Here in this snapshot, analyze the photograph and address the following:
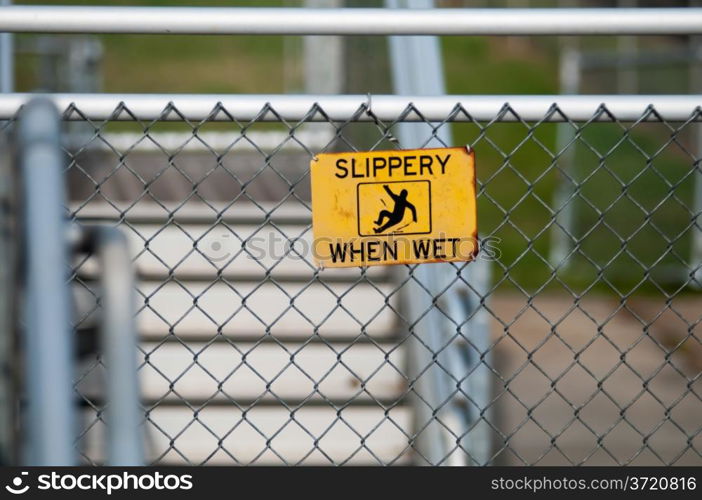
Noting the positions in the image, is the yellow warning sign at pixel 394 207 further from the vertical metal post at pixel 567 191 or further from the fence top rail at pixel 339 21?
the vertical metal post at pixel 567 191

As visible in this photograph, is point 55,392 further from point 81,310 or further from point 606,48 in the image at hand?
point 606,48

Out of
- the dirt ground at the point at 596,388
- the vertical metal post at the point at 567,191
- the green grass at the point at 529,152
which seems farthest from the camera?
the vertical metal post at the point at 567,191

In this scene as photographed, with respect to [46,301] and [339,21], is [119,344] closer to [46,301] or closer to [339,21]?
[46,301]

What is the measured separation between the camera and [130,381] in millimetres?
1562

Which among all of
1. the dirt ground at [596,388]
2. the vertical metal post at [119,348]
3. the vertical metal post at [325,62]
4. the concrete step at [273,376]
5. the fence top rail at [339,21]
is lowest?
the dirt ground at [596,388]

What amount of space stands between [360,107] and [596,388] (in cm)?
361

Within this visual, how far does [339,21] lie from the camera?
7.32ft

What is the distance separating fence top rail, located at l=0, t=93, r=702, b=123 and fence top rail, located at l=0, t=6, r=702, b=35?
6.3 inches

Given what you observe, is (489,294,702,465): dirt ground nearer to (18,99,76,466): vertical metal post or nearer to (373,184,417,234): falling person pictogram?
(373,184,417,234): falling person pictogram

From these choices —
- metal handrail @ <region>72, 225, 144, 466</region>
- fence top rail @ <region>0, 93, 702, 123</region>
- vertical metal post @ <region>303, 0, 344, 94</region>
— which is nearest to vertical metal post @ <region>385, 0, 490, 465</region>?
fence top rail @ <region>0, 93, 702, 123</region>

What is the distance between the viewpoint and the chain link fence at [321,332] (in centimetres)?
247

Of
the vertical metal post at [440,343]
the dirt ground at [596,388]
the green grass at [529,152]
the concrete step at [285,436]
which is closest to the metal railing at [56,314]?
the green grass at [529,152]

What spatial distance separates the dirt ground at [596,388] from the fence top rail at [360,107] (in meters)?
1.57

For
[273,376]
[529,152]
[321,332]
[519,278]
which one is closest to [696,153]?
[519,278]
